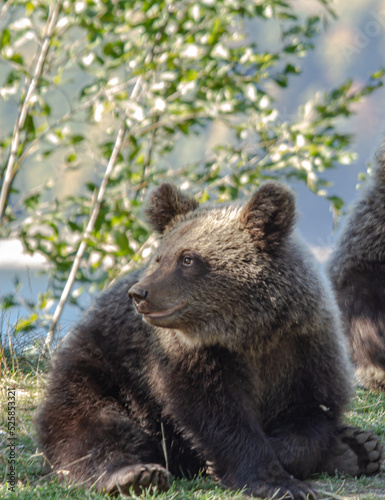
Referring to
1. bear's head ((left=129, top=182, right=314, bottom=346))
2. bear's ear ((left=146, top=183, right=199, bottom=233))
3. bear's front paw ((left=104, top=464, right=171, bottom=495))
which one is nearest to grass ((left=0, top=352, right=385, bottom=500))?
bear's front paw ((left=104, top=464, right=171, bottom=495))

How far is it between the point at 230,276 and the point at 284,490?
1.07 metres

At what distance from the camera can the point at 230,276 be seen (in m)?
3.79

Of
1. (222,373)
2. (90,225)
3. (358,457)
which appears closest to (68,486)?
(222,373)

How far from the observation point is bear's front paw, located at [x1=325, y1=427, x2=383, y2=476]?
12.3 feet

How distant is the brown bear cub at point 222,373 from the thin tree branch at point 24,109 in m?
4.58

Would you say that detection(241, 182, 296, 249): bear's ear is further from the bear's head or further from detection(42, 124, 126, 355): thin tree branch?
detection(42, 124, 126, 355): thin tree branch

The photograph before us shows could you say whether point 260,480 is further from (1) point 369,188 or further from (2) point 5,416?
(1) point 369,188

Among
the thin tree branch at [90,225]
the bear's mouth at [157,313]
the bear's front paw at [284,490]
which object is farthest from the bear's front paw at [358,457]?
the thin tree branch at [90,225]

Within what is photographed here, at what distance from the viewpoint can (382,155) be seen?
598cm

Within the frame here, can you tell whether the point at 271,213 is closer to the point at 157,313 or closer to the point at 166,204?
the point at 166,204

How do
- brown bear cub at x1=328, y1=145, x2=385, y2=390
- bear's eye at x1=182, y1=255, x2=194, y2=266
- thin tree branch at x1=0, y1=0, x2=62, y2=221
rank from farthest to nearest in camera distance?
thin tree branch at x1=0, y1=0, x2=62, y2=221 → brown bear cub at x1=328, y1=145, x2=385, y2=390 → bear's eye at x1=182, y1=255, x2=194, y2=266

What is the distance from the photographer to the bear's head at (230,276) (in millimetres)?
3717

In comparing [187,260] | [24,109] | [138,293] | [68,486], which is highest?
[24,109]

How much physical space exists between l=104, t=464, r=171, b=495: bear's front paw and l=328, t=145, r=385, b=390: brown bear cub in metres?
2.73
